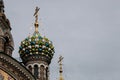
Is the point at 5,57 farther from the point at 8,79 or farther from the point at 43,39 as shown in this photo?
the point at 43,39

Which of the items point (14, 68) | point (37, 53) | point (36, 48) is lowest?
point (14, 68)

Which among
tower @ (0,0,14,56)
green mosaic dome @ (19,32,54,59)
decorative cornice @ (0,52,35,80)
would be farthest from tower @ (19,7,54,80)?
decorative cornice @ (0,52,35,80)

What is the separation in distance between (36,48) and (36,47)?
7 cm

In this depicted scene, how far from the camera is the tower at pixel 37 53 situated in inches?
950

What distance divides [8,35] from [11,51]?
726 millimetres

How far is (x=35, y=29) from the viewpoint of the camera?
26.2m

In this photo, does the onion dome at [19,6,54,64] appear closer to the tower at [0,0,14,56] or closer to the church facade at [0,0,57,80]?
the church facade at [0,0,57,80]

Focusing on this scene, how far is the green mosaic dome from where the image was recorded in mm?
24697

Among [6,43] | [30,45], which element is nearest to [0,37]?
[6,43]

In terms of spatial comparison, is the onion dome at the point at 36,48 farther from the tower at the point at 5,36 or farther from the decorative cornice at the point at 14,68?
the decorative cornice at the point at 14,68

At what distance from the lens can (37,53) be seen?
2455 cm

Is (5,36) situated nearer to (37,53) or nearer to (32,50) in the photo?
(32,50)

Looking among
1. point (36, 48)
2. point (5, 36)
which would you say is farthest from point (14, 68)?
point (36, 48)

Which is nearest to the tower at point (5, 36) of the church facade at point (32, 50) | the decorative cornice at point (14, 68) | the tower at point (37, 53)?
the church facade at point (32, 50)
